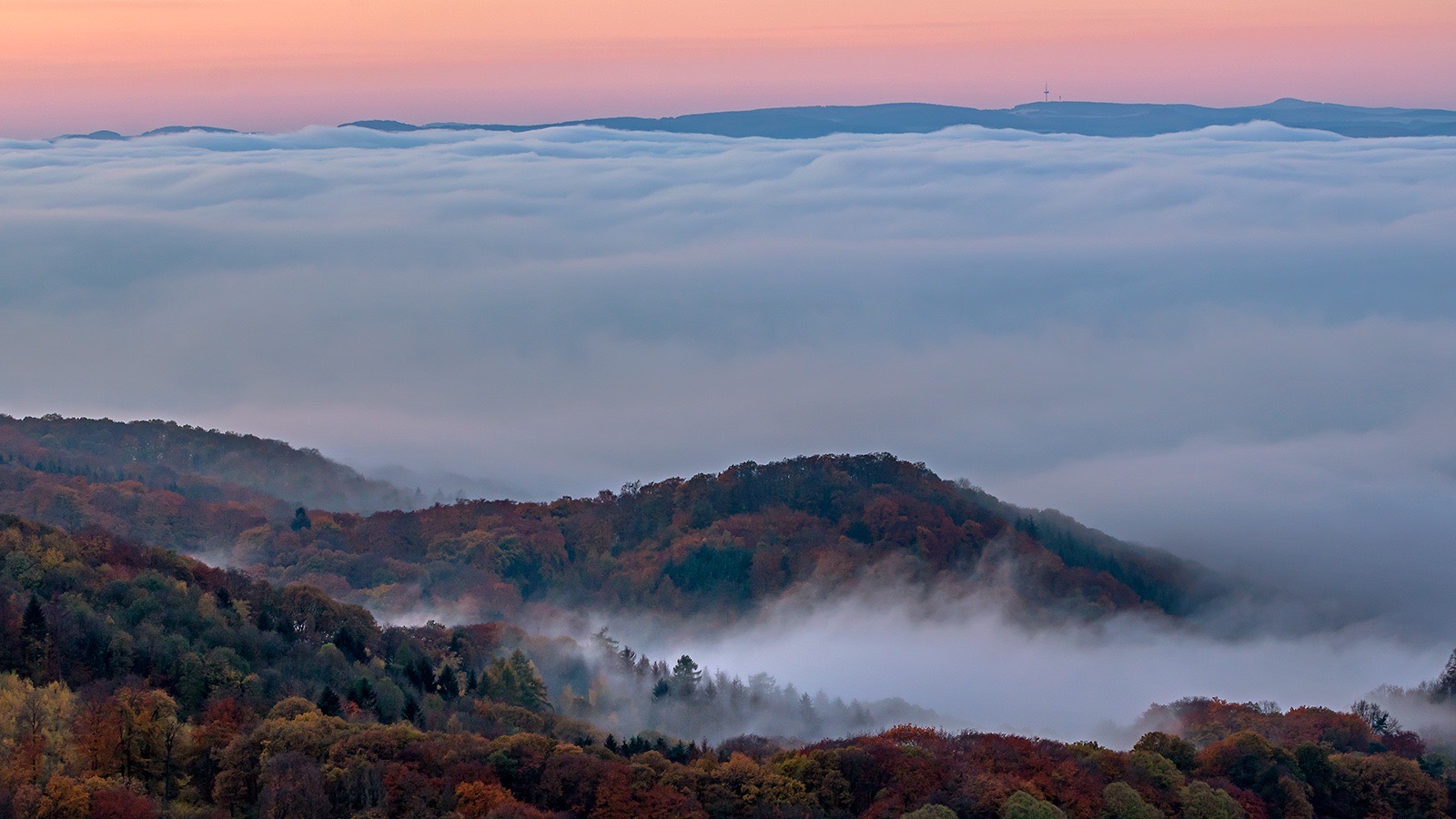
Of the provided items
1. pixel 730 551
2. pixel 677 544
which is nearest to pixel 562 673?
pixel 730 551

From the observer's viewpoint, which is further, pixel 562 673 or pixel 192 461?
pixel 192 461

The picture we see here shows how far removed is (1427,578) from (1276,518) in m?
24.9

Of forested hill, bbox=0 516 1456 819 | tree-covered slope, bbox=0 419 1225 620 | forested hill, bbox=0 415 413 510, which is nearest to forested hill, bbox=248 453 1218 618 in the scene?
tree-covered slope, bbox=0 419 1225 620

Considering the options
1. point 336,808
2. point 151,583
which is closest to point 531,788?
point 336,808

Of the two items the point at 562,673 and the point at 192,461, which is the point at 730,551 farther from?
the point at 192,461

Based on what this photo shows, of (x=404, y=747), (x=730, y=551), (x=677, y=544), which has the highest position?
(x=404, y=747)

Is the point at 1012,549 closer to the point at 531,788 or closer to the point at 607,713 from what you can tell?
the point at 607,713

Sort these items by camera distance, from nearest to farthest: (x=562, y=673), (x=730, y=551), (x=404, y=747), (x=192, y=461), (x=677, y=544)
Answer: (x=404, y=747)
(x=562, y=673)
(x=730, y=551)
(x=677, y=544)
(x=192, y=461)

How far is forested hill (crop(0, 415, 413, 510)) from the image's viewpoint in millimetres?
129750

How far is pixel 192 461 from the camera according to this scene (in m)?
144

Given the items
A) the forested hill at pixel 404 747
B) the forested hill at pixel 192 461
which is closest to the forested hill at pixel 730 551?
the forested hill at pixel 192 461

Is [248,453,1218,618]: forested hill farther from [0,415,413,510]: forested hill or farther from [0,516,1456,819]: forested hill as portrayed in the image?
[0,516,1456,819]: forested hill

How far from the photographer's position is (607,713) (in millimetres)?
72000

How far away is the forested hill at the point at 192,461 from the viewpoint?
130m
